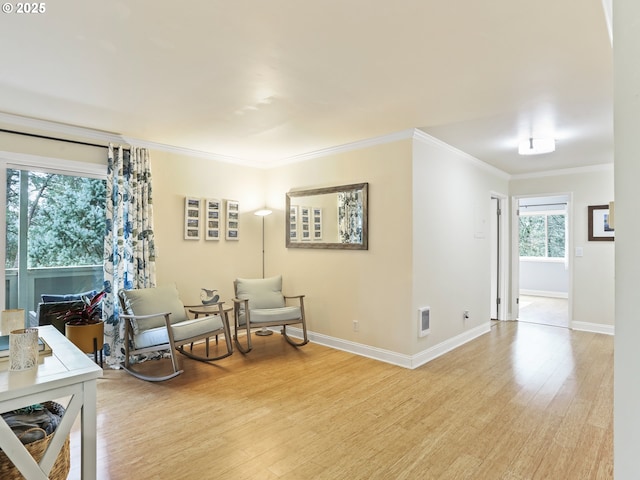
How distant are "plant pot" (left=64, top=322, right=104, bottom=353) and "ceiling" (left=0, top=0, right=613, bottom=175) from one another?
198 cm

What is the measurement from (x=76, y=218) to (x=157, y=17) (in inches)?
112

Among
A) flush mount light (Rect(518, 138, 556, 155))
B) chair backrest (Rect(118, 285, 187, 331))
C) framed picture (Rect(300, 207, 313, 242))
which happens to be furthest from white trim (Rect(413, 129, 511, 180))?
chair backrest (Rect(118, 285, 187, 331))

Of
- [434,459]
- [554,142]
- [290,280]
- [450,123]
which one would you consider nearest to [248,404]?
[434,459]

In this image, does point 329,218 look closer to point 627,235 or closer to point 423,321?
point 423,321

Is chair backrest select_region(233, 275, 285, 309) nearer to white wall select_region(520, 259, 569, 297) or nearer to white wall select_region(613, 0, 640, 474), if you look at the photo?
white wall select_region(613, 0, 640, 474)

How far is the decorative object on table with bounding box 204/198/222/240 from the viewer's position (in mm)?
4703

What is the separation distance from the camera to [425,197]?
3.95 m

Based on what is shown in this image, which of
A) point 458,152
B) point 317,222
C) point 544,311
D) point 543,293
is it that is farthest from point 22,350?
point 543,293

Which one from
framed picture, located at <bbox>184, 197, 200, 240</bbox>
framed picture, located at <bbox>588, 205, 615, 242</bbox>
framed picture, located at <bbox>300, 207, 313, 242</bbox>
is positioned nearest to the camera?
framed picture, located at <bbox>184, 197, 200, 240</bbox>

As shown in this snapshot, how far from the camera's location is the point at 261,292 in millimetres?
4660

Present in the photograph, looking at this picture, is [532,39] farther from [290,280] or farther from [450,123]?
[290,280]

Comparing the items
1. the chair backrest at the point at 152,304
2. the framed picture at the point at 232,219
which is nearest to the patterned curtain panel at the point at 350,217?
the framed picture at the point at 232,219

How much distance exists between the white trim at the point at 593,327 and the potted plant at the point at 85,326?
245 inches

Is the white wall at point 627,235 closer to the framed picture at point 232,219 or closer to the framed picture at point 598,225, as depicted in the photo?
the framed picture at point 232,219
